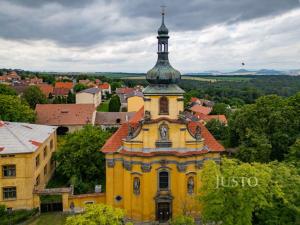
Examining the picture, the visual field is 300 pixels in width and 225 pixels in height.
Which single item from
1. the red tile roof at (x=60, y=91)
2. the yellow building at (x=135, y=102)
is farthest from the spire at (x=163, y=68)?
the red tile roof at (x=60, y=91)

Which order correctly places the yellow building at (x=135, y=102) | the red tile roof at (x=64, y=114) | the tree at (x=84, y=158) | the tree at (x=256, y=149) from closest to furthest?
the tree at (x=84, y=158) < the tree at (x=256, y=149) < the red tile roof at (x=64, y=114) < the yellow building at (x=135, y=102)

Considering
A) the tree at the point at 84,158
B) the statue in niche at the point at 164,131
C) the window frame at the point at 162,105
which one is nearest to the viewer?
the statue in niche at the point at 164,131

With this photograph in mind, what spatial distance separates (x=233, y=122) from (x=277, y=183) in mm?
27065

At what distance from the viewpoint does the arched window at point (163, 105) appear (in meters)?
34.2

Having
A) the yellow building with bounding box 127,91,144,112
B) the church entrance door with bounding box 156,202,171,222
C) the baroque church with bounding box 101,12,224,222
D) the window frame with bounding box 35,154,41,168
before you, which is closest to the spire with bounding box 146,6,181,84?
the baroque church with bounding box 101,12,224,222

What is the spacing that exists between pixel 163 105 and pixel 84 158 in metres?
14.7

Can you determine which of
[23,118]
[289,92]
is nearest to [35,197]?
[23,118]

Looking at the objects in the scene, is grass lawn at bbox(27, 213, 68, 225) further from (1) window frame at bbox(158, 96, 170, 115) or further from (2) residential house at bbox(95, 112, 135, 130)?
(2) residential house at bbox(95, 112, 135, 130)

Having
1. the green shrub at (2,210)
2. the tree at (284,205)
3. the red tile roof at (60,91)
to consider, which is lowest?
the green shrub at (2,210)

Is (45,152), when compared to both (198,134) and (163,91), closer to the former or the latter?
(163,91)

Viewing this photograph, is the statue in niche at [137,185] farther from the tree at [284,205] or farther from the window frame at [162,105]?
the tree at [284,205]

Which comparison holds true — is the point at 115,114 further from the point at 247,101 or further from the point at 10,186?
the point at 247,101

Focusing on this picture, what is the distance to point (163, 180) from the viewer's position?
35.0 meters

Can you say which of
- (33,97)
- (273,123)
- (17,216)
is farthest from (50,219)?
(33,97)
